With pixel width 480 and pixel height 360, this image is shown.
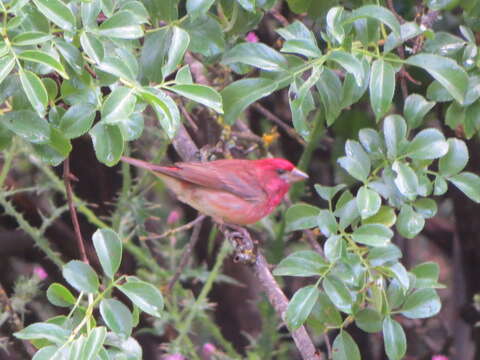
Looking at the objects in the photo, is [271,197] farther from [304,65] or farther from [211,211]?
[304,65]

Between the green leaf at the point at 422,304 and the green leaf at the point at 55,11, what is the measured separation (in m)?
1.05

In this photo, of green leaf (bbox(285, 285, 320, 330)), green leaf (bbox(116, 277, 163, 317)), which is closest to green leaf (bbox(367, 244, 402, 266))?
green leaf (bbox(285, 285, 320, 330))

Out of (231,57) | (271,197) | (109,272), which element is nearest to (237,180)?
(271,197)

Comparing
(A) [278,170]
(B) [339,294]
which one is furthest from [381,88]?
(A) [278,170]

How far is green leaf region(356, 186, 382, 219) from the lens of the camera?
2.05 metres

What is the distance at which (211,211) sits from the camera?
9.73 feet

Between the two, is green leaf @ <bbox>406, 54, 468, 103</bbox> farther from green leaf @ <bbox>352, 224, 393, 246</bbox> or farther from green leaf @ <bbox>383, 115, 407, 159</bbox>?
green leaf @ <bbox>352, 224, 393, 246</bbox>

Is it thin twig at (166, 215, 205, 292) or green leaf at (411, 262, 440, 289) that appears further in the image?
thin twig at (166, 215, 205, 292)

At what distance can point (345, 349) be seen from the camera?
7.23 feet

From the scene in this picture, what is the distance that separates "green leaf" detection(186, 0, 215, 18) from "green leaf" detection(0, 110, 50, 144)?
389 mm

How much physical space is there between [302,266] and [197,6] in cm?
63

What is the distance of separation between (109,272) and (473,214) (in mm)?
2030

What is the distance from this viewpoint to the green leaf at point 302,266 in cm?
208

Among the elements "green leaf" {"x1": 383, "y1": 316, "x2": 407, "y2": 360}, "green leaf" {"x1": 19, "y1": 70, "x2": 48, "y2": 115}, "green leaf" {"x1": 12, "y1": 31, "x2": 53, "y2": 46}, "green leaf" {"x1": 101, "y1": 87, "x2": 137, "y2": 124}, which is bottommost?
"green leaf" {"x1": 383, "y1": 316, "x2": 407, "y2": 360}
